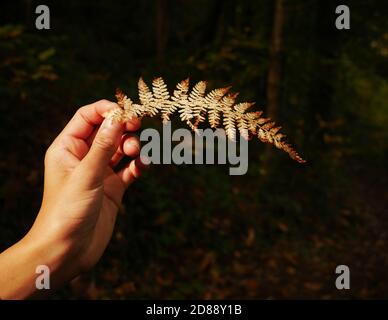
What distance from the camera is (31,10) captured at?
870cm

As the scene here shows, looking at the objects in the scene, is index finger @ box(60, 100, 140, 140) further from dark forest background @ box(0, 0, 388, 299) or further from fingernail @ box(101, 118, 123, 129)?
dark forest background @ box(0, 0, 388, 299)

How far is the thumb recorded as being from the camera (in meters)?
2.06

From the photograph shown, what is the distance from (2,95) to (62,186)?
4170mm

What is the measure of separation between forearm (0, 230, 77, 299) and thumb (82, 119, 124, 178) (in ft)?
1.58

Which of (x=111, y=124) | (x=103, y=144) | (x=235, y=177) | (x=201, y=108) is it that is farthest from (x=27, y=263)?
(x=235, y=177)

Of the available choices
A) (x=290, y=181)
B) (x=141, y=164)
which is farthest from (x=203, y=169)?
(x=141, y=164)

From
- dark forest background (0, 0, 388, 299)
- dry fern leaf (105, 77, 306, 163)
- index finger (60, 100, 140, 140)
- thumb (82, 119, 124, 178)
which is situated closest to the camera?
dry fern leaf (105, 77, 306, 163)

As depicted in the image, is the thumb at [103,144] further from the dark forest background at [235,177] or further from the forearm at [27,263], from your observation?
the dark forest background at [235,177]

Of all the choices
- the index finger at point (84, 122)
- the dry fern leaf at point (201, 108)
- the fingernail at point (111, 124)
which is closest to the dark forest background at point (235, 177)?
the index finger at point (84, 122)

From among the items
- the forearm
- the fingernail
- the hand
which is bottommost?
the forearm

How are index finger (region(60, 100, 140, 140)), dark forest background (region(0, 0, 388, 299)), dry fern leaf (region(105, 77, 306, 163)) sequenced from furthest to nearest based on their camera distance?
dark forest background (region(0, 0, 388, 299)) → index finger (region(60, 100, 140, 140)) → dry fern leaf (region(105, 77, 306, 163))

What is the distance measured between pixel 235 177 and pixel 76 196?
5824 millimetres

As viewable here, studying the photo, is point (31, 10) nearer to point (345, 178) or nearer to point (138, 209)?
point (138, 209)

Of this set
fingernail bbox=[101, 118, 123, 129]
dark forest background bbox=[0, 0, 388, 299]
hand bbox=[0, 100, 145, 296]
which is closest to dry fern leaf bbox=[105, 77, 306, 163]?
fingernail bbox=[101, 118, 123, 129]
